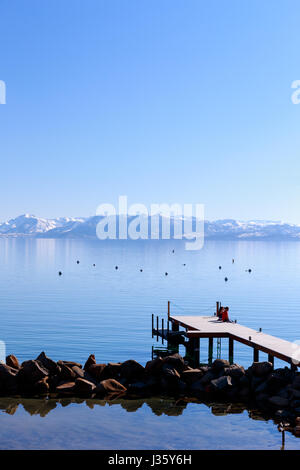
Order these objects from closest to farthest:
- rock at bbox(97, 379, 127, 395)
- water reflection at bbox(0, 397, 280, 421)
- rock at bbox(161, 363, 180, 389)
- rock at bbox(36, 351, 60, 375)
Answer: water reflection at bbox(0, 397, 280, 421) < rock at bbox(97, 379, 127, 395) < rock at bbox(161, 363, 180, 389) < rock at bbox(36, 351, 60, 375)

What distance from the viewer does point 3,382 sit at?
36312 mm

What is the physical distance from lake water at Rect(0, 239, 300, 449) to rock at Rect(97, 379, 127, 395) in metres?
1.60

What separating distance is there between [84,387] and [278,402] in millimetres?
11301

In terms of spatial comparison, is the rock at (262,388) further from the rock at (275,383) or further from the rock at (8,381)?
the rock at (8,381)

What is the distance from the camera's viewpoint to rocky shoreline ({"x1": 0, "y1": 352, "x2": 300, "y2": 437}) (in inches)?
1367

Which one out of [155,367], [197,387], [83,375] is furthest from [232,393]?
[83,375]

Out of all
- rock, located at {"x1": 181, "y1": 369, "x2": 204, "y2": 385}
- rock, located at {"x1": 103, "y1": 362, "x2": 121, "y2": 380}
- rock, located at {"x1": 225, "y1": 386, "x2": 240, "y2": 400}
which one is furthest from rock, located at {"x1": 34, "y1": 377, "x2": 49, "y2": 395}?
rock, located at {"x1": 225, "y1": 386, "x2": 240, "y2": 400}

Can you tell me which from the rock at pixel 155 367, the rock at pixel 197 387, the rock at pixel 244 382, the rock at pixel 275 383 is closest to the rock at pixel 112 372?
the rock at pixel 155 367

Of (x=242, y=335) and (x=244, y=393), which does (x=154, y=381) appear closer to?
(x=244, y=393)

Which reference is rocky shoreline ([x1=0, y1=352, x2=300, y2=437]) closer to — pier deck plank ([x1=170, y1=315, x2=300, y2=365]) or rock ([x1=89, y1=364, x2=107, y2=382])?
rock ([x1=89, y1=364, x2=107, y2=382])

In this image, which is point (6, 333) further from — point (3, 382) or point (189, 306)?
point (189, 306)

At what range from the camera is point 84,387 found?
35.4m

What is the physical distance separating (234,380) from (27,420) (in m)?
12.3
